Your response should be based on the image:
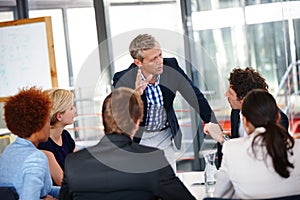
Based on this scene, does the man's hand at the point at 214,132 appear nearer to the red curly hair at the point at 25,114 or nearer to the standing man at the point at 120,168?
the standing man at the point at 120,168

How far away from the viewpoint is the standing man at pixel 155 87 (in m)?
4.05

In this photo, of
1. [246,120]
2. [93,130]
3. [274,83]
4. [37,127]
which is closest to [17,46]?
[93,130]

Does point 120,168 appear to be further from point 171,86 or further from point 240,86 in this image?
point 171,86

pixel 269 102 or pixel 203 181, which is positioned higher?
pixel 269 102

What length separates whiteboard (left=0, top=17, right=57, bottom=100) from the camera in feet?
19.6

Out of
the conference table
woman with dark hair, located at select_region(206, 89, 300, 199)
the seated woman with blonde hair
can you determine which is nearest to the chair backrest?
the seated woman with blonde hair

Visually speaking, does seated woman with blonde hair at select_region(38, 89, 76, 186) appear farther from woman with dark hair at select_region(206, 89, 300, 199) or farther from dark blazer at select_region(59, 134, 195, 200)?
woman with dark hair at select_region(206, 89, 300, 199)

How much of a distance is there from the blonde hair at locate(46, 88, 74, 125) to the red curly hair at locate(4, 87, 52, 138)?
56 centimetres

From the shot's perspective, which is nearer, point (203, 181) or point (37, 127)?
point (37, 127)

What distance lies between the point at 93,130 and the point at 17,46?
1.25 meters

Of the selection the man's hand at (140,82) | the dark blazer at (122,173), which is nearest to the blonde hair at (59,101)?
the man's hand at (140,82)

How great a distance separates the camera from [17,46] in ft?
20.2

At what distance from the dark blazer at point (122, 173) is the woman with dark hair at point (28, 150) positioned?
356 millimetres

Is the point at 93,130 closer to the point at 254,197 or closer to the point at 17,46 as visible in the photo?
the point at 17,46
